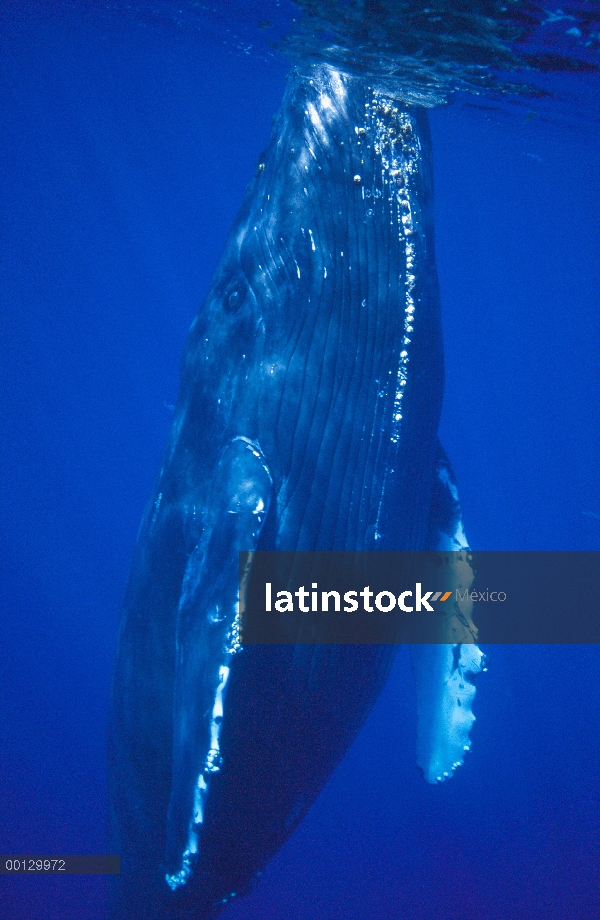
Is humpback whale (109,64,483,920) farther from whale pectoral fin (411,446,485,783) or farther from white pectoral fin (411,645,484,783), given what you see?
white pectoral fin (411,645,484,783)

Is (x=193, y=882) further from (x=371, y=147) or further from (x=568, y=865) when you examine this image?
(x=568, y=865)

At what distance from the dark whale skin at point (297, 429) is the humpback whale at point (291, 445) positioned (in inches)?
0.4

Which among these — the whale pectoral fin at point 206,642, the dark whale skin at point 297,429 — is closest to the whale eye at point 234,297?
the dark whale skin at point 297,429

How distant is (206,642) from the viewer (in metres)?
2.69

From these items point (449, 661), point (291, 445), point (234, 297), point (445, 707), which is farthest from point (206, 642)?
point (445, 707)

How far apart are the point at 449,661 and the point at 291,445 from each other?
2.21 meters

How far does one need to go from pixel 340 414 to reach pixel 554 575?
52.8 ft

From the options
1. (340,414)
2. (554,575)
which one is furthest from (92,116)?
(340,414)

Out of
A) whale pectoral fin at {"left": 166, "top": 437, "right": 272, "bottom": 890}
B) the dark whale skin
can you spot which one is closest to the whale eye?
the dark whale skin

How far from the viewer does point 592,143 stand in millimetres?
12555

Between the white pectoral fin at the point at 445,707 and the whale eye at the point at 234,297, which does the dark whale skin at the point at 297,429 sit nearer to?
the whale eye at the point at 234,297

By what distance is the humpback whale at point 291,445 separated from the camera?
2.82 metres

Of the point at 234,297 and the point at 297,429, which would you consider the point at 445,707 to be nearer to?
the point at 297,429

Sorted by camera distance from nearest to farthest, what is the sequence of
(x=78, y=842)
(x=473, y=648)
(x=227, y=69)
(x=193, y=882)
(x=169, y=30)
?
(x=193, y=882), (x=473, y=648), (x=169, y=30), (x=227, y=69), (x=78, y=842)
